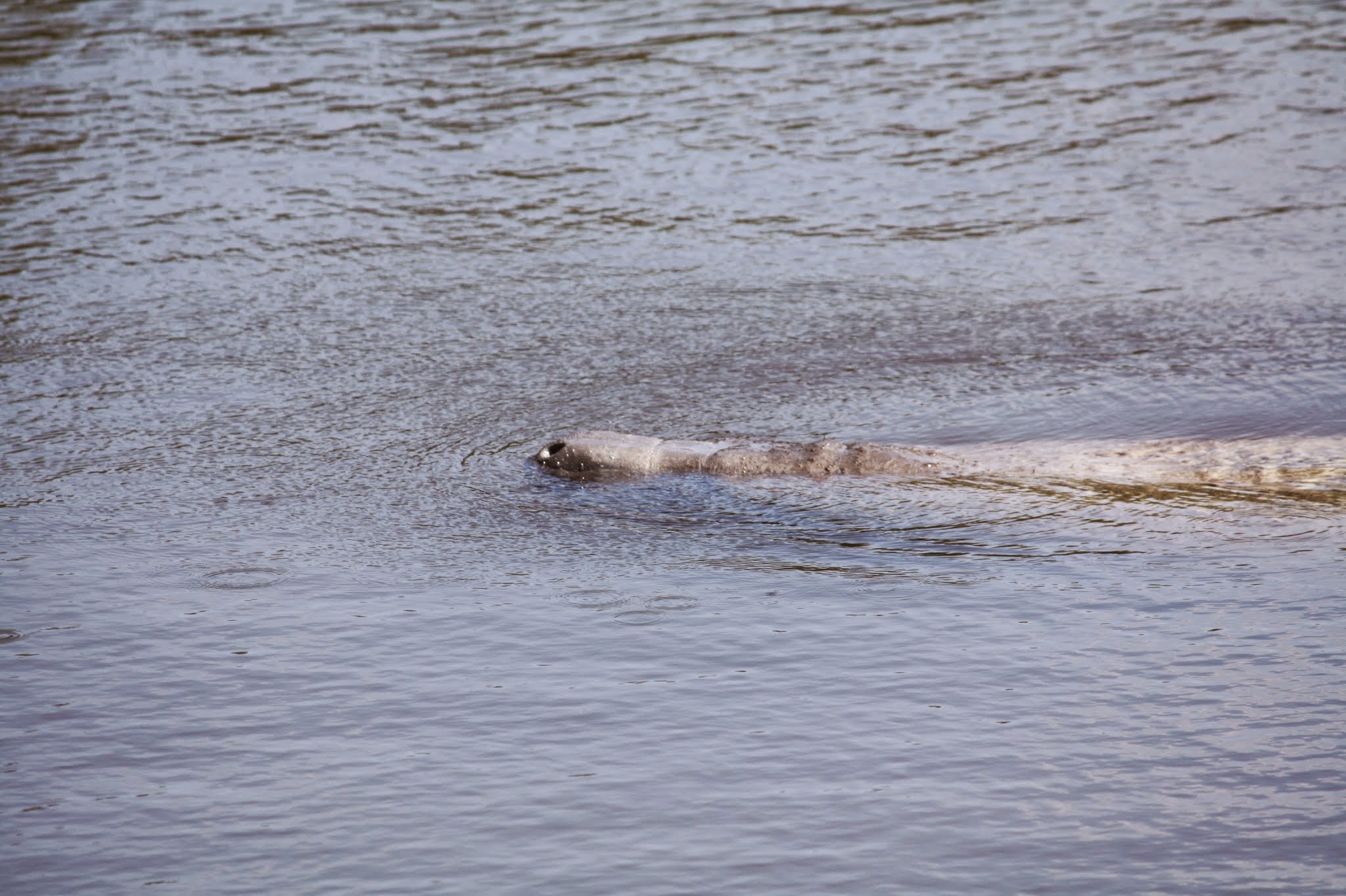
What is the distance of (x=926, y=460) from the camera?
8.01m

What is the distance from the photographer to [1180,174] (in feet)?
42.7

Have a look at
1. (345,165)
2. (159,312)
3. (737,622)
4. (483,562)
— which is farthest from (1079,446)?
(345,165)

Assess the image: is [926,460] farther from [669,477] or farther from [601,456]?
[601,456]

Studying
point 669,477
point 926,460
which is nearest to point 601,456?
point 669,477

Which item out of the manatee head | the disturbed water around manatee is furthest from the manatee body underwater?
the disturbed water around manatee

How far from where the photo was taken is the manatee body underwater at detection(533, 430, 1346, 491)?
7832 mm

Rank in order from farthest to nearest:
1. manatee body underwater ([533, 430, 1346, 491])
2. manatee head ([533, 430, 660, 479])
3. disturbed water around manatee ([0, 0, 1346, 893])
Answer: manatee head ([533, 430, 660, 479]) < manatee body underwater ([533, 430, 1346, 491]) < disturbed water around manatee ([0, 0, 1346, 893])

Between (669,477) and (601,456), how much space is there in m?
0.37

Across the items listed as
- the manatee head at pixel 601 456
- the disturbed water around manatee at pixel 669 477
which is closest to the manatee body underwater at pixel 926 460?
the manatee head at pixel 601 456

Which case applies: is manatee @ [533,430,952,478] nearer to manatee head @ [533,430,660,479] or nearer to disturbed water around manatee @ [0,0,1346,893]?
manatee head @ [533,430,660,479]

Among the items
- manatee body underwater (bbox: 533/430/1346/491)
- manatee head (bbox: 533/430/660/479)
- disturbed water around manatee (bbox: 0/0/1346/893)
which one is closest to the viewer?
disturbed water around manatee (bbox: 0/0/1346/893)

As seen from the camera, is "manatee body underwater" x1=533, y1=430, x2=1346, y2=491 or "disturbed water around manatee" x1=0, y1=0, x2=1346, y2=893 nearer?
"disturbed water around manatee" x1=0, y1=0, x2=1346, y2=893

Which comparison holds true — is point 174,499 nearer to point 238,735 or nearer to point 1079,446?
point 238,735

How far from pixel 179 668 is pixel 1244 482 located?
511cm
